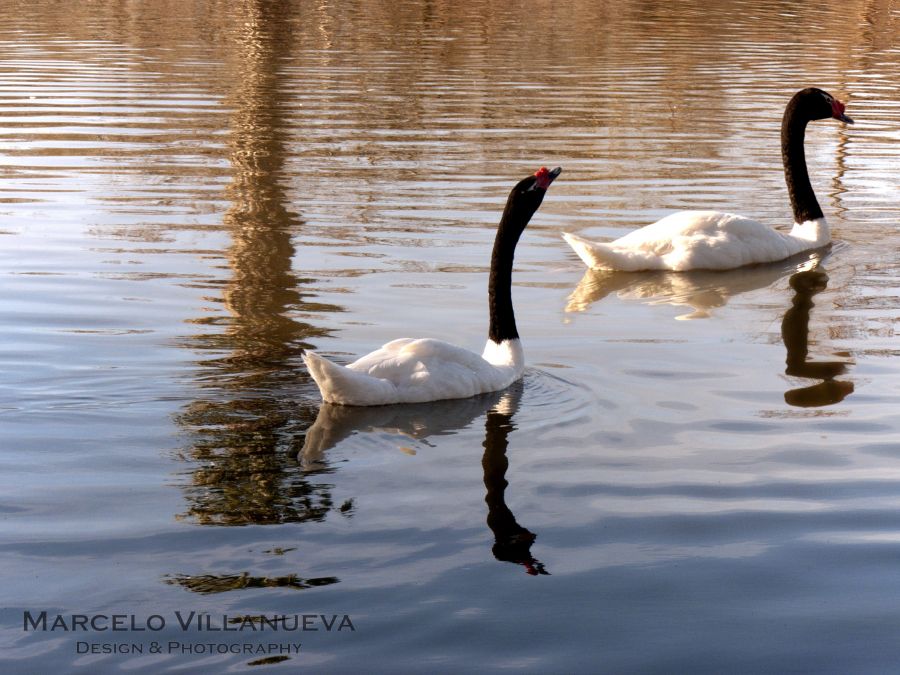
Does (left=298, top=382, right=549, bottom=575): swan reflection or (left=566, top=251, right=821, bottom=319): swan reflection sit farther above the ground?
(left=566, top=251, right=821, bottom=319): swan reflection

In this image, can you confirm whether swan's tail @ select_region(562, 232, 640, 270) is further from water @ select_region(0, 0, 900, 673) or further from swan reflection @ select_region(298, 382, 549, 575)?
swan reflection @ select_region(298, 382, 549, 575)

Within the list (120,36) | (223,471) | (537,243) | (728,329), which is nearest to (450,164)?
(537,243)

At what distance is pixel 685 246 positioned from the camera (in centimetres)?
1184

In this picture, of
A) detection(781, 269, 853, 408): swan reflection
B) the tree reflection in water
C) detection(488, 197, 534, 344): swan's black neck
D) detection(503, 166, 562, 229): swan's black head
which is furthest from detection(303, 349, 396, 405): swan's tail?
detection(781, 269, 853, 408): swan reflection

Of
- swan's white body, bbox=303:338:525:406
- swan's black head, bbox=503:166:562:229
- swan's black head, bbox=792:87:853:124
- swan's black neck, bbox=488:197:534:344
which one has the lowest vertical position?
swan's white body, bbox=303:338:525:406

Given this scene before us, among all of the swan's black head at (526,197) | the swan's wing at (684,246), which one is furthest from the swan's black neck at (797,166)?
the swan's black head at (526,197)

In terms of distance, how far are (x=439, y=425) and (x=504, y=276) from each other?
1463 mm

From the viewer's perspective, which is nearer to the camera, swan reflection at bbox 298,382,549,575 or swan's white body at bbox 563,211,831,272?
swan reflection at bbox 298,382,549,575

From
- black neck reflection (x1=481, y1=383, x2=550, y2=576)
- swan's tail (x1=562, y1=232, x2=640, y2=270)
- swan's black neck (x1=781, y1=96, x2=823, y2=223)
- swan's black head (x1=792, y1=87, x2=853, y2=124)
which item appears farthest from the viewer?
swan's black head (x1=792, y1=87, x2=853, y2=124)

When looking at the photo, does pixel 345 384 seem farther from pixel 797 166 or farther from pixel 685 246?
pixel 797 166

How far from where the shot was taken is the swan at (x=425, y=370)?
7.49 meters

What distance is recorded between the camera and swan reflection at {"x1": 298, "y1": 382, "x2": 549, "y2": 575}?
22.2 feet

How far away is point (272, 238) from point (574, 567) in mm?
7379

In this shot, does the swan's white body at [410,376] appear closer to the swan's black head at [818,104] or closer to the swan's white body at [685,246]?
the swan's white body at [685,246]
